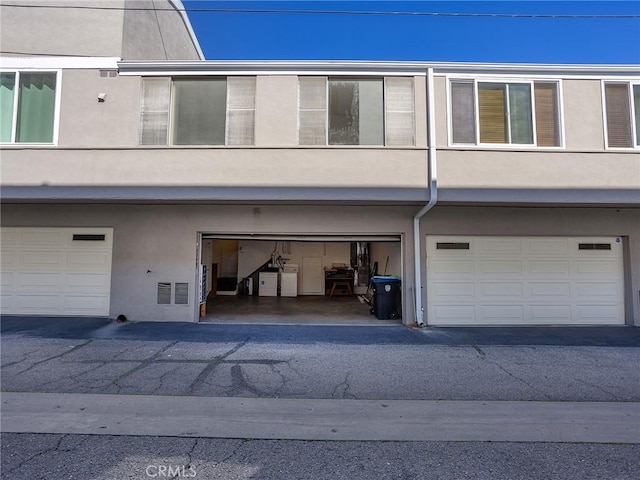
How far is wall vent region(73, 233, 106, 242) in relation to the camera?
829 centimetres

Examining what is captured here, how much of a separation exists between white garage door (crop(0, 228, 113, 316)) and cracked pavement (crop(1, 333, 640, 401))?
5.61ft

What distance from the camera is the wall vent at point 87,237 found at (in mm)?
8289

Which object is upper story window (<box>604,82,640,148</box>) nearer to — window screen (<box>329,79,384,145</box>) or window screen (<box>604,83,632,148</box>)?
window screen (<box>604,83,632,148</box>)

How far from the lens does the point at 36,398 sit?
4031 mm

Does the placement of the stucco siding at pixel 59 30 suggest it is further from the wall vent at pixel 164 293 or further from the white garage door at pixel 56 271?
the wall vent at pixel 164 293

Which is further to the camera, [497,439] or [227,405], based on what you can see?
[227,405]

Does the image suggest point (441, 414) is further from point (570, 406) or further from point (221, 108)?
point (221, 108)

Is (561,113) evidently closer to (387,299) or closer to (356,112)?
(356,112)

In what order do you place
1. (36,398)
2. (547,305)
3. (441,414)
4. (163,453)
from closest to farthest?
(163,453), (441,414), (36,398), (547,305)

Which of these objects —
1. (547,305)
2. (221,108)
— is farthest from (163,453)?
(547,305)

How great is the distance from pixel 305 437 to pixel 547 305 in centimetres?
715

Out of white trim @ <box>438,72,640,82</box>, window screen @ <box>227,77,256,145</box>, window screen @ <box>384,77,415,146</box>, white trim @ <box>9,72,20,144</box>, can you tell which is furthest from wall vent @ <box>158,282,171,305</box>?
white trim @ <box>438,72,640,82</box>

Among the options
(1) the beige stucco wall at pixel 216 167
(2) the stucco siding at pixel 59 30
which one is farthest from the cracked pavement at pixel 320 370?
(2) the stucco siding at pixel 59 30

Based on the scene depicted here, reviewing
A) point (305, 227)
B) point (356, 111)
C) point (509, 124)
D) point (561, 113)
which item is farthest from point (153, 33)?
point (561, 113)
